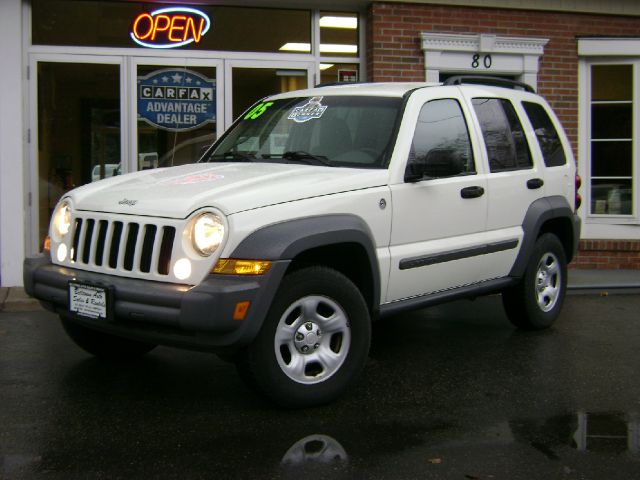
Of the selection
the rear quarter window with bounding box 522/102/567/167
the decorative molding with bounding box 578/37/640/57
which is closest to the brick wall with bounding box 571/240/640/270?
the decorative molding with bounding box 578/37/640/57

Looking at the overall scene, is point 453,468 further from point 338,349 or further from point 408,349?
point 408,349

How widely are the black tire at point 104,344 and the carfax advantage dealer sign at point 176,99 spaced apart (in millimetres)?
4357

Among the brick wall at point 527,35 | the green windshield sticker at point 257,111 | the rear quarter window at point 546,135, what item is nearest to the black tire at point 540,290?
the rear quarter window at point 546,135

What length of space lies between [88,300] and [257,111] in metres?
2.26

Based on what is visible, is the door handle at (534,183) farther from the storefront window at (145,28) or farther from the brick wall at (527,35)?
the storefront window at (145,28)

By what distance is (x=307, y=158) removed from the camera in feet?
17.3

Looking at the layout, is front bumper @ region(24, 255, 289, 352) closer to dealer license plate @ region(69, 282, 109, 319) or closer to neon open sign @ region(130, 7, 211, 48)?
dealer license plate @ region(69, 282, 109, 319)

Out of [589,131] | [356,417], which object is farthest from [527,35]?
[356,417]

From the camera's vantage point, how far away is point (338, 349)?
467 centimetres

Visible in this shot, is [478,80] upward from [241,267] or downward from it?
upward

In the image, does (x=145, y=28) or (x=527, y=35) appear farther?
(x=527, y=35)

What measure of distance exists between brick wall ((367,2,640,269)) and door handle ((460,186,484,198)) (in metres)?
4.39

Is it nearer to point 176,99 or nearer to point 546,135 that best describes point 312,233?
point 546,135

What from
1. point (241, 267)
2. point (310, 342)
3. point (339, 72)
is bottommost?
point (310, 342)
